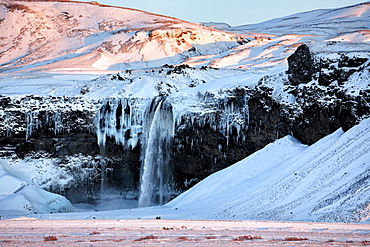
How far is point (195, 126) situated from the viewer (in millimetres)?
28562

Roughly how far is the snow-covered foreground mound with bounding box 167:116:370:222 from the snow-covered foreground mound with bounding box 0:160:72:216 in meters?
7.06

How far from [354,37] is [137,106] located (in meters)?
26.9

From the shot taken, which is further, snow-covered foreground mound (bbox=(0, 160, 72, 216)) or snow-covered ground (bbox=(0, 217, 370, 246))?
snow-covered foreground mound (bbox=(0, 160, 72, 216))

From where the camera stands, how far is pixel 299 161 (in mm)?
20000

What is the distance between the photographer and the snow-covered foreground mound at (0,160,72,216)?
22766 millimetres

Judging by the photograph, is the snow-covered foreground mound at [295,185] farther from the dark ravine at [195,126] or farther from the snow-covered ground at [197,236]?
the snow-covered ground at [197,236]

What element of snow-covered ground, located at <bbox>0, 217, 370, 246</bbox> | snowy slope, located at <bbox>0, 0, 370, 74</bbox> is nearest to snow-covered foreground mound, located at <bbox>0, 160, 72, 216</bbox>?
snow-covered ground, located at <bbox>0, 217, 370, 246</bbox>

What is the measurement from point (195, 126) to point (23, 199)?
10.8 meters

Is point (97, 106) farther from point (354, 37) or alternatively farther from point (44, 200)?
point (354, 37)

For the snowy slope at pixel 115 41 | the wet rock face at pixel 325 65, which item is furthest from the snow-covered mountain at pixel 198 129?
the snowy slope at pixel 115 41

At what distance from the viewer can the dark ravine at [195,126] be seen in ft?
72.8

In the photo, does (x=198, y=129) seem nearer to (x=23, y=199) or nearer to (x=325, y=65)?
(x=325, y=65)

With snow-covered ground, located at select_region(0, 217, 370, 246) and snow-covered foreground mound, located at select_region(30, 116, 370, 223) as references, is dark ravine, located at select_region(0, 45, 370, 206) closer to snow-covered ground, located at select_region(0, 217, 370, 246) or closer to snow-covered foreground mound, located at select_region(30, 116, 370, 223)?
snow-covered foreground mound, located at select_region(30, 116, 370, 223)

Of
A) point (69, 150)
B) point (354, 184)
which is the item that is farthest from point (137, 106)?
point (354, 184)
